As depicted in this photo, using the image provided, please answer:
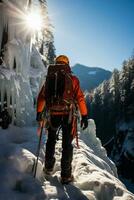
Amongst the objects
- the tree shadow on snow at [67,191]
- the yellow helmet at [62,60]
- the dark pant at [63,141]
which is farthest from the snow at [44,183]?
the yellow helmet at [62,60]

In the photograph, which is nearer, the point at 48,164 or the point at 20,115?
the point at 48,164

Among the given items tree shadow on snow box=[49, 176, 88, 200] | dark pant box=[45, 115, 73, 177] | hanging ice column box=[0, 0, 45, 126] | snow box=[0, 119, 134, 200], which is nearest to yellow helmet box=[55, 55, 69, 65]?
dark pant box=[45, 115, 73, 177]

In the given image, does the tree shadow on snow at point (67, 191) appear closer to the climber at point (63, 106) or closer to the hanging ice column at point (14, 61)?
the climber at point (63, 106)

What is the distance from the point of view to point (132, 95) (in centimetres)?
6194

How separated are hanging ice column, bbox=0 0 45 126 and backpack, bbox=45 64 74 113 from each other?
468 cm

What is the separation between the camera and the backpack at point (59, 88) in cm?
568

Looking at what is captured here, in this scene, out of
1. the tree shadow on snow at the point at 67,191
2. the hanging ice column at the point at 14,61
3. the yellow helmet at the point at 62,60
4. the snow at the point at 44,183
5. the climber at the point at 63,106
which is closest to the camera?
the snow at the point at 44,183

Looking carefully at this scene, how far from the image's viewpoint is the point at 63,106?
5730 mm

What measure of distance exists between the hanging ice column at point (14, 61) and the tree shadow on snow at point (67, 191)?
515 cm

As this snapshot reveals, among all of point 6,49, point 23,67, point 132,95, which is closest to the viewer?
point 6,49

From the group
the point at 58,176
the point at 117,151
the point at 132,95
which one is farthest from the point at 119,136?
the point at 58,176

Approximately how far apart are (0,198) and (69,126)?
1.89 metres

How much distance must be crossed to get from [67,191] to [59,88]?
184 centimetres

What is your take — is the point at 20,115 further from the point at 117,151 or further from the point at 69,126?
the point at 117,151
